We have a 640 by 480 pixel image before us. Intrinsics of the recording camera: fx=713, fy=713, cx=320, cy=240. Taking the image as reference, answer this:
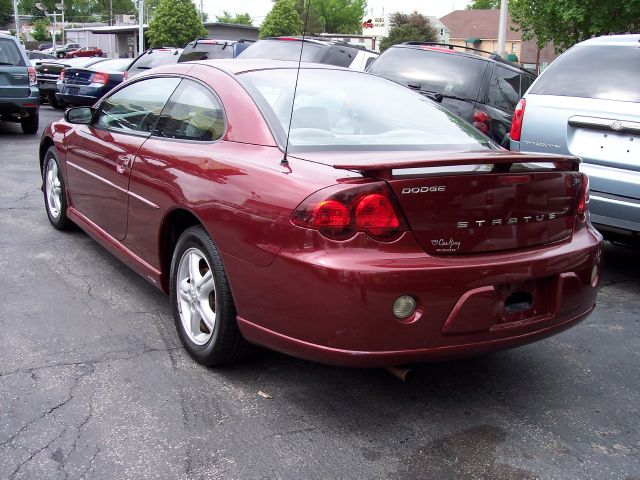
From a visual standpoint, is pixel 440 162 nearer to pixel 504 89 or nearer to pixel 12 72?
pixel 504 89

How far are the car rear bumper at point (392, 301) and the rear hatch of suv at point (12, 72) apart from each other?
409 inches

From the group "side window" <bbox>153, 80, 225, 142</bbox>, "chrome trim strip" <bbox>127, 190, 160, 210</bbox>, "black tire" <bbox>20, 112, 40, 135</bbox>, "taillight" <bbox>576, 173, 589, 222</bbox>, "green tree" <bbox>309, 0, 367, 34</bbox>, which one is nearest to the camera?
"taillight" <bbox>576, 173, 589, 222</bbox>

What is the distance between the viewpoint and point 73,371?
344 cm

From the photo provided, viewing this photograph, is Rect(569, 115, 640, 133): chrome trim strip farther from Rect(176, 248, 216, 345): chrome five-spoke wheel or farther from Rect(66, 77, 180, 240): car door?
Rect(176, 248, 216, 345): chrome five-spoke wheel

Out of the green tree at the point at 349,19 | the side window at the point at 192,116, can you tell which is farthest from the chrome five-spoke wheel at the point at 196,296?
the green tree at the point at 349,19

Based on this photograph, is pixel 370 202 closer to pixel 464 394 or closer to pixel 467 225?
pixel 467 225

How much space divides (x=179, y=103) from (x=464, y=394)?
87.5 inches

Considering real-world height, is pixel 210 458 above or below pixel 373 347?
below

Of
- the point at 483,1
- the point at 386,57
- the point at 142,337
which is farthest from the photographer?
the point at 483,1

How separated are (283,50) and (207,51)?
3.31 metres

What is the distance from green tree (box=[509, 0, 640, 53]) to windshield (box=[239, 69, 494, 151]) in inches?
631

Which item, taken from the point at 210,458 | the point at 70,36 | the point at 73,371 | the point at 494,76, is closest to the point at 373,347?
the point at 210,458

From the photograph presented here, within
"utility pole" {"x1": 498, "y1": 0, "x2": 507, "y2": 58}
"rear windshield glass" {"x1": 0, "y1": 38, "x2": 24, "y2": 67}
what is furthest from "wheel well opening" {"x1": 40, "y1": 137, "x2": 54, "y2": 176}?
"utility pole" {"x1": 498, "y1": 0, "x2": 507, "y2": 58}

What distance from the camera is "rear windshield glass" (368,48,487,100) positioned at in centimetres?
768
